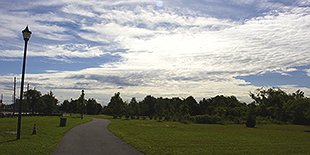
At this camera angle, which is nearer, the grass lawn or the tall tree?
the grass lawn

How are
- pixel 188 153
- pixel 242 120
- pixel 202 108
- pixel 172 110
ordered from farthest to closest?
1. pixel 202 108
2. pixel 172 110
3. pixel 242 120
4. pixel 188 153

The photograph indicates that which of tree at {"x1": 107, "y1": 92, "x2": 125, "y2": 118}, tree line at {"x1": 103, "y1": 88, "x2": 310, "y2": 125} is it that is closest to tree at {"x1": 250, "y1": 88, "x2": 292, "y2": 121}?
tree line at {"x1": 103, "y1": 88, "x2": 310, "y2": 125}

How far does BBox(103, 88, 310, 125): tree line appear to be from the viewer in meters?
78.5

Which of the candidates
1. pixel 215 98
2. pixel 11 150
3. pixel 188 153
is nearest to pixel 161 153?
pixel 188 153

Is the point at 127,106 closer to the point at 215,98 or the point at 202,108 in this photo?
the point at 202,108

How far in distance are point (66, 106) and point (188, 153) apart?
13121 cm

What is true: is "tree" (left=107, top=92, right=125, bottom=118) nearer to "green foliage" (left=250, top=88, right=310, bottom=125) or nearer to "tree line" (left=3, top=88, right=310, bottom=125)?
"tree line" (left=3, top=88, right=310, bottom=125)

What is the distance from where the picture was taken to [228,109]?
9150cm

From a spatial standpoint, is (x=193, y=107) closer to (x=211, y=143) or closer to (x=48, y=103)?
(x=48, y=103)

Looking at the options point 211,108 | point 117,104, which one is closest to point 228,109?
point 211,108

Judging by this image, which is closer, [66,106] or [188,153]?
[188,153]


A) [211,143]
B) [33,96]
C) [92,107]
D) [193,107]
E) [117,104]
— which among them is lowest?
[211,143]

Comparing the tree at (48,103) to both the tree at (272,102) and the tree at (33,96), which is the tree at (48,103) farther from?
the tree at (272,102)

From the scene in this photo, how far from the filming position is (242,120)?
263 feet
